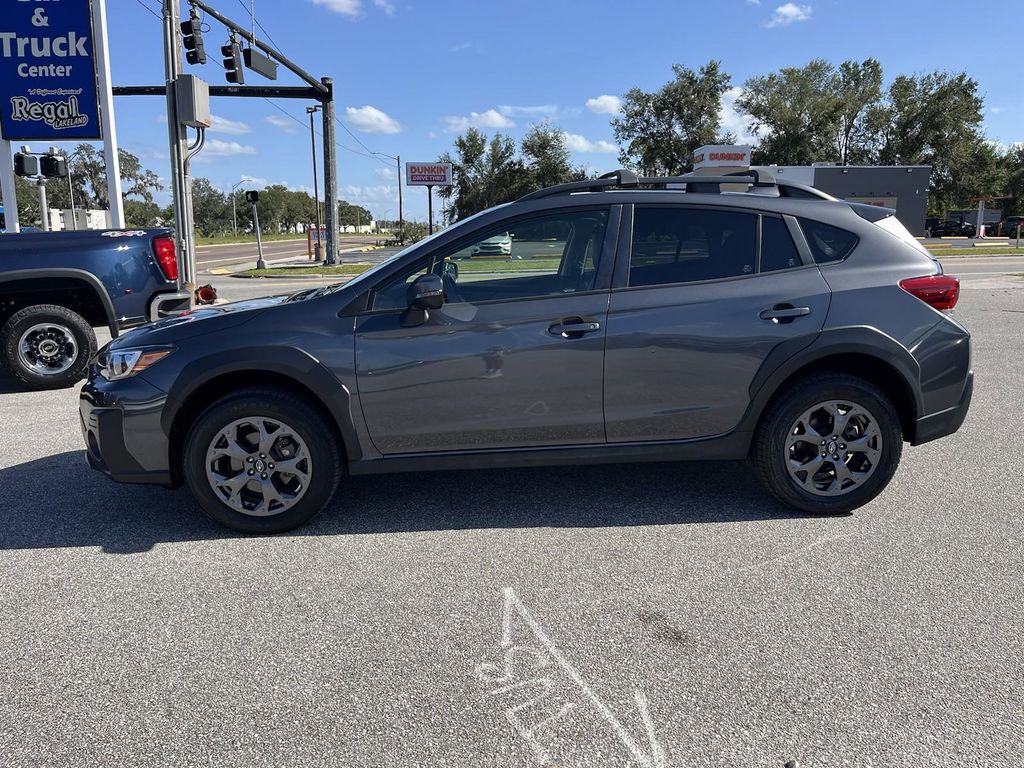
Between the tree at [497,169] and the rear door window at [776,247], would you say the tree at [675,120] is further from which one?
the rear door window at [776,247]

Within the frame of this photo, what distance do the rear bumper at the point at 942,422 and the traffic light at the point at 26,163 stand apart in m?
12.4

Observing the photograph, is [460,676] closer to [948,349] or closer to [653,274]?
[653,274]

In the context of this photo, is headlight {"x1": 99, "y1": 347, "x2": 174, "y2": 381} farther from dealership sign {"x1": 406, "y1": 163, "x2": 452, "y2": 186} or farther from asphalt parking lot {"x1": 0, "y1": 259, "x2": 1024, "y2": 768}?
dealership sign {"x1": 406, "y1": 163, "x2": 452, "y2": 186}

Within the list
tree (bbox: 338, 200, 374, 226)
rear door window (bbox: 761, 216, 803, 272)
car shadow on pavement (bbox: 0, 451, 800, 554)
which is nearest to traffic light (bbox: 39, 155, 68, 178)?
car shadow on pavement (bbox: 0, 451, 800, 554)

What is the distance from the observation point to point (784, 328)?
12.9 feet

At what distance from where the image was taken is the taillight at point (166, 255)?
25.0 feet

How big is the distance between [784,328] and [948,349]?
955mm

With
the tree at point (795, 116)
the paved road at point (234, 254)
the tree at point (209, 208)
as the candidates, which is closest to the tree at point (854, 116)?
the tree at point (795, 116)

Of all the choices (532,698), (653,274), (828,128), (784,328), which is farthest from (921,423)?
(828,128)

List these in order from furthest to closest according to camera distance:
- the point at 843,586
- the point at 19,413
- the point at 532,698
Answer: the point at 19,413 → the point at 843,586 → the point at 532,698

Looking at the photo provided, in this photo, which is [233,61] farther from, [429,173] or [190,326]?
[429,173]

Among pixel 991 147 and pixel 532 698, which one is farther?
pixel 991 147

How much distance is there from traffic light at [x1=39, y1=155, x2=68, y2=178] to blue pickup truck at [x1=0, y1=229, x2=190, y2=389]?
4444mm

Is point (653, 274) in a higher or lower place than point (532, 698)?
higher
